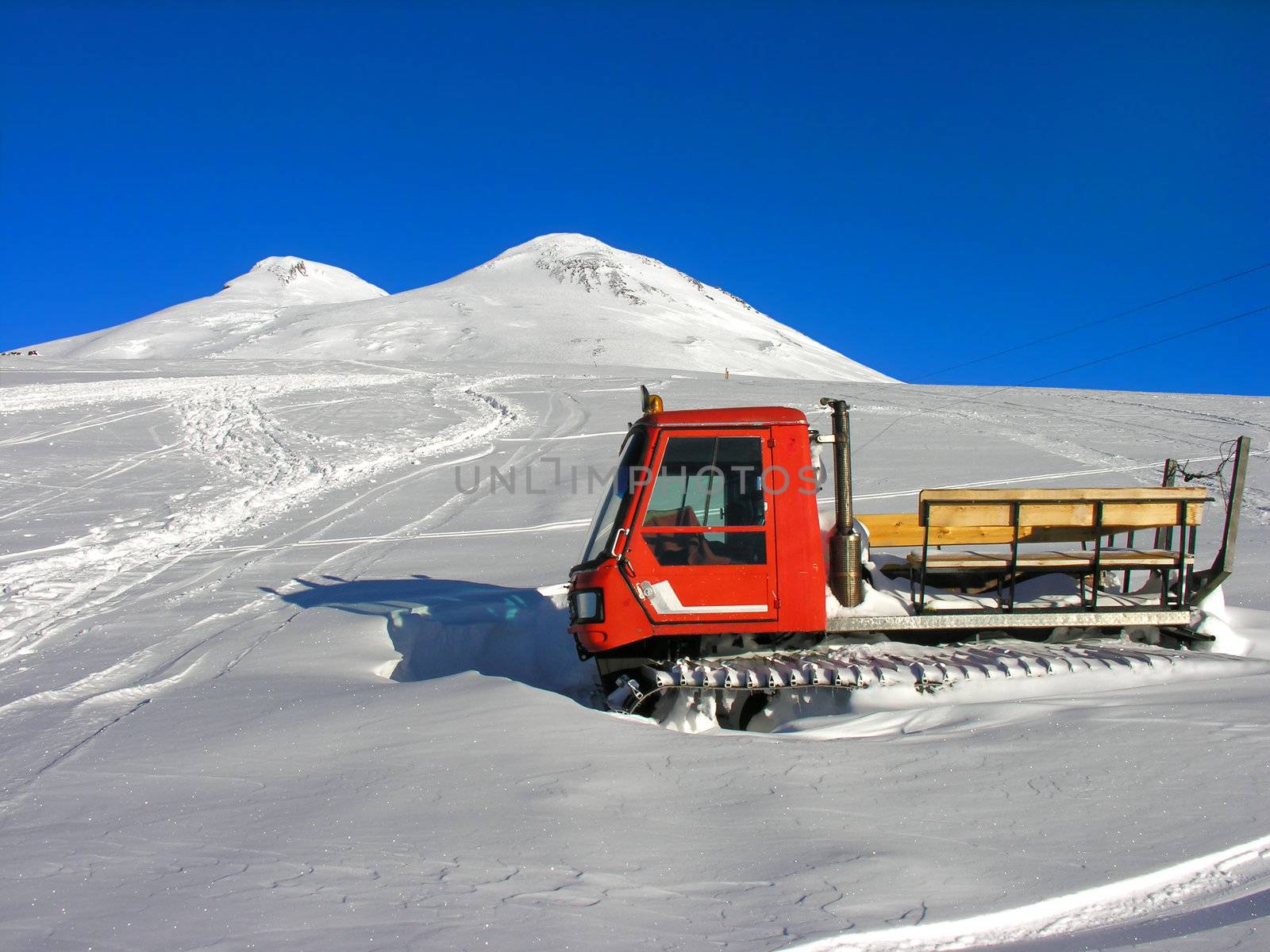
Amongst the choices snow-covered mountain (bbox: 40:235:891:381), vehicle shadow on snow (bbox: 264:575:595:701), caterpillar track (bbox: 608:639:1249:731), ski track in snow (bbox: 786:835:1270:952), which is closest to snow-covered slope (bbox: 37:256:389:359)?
snow-covered mountain (bbox: 40:235:891:381)

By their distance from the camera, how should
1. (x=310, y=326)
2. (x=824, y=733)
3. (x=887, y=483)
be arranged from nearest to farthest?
1. (x=824, y=733)
2. (x=887, y=483)
3. (x=310, y=326)

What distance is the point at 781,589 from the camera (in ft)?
17.8

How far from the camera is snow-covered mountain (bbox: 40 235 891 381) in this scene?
62500 millimetres

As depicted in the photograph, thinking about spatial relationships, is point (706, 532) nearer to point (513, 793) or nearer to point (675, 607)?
point (675, 607)

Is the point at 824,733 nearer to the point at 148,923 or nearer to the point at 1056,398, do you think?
the point at 148,923

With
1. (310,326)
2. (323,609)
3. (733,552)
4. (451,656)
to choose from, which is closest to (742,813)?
(733,552)

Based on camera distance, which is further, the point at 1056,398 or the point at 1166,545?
the point at 1056,398

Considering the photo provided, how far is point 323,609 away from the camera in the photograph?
8141mm

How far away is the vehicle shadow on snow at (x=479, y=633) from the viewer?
703 centimetres

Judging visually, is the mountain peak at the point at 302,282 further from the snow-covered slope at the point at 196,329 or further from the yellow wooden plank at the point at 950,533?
the yellow wooden plank at the point at 950,533

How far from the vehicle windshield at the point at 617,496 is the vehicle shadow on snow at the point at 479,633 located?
4.32 ft

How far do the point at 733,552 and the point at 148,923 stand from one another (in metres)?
3.50

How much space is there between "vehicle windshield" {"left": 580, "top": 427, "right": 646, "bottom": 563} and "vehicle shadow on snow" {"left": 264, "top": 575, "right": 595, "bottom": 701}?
1315 millimetres

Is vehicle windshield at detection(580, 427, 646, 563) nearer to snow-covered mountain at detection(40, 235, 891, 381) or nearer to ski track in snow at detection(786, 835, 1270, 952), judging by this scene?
ski track in snow at detection(786, 835, 1270, 952)
